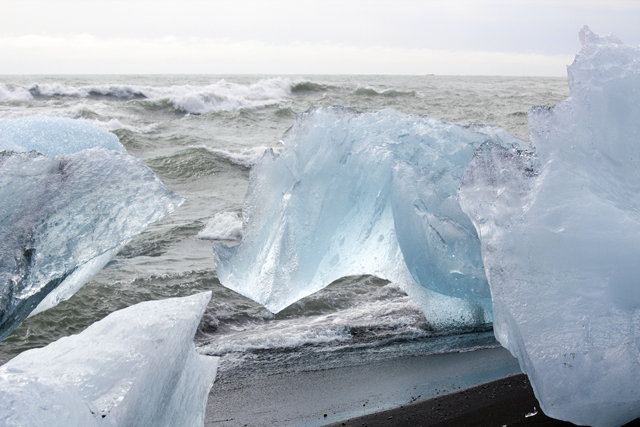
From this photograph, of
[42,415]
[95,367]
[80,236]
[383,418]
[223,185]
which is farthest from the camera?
[223,185]

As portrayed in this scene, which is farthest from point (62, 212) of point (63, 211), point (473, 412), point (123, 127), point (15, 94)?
point (15, 94)

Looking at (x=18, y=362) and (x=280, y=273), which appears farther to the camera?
(x=280, y=273)

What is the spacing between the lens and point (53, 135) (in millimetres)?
3516

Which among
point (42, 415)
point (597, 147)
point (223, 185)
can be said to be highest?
point (597, 147)

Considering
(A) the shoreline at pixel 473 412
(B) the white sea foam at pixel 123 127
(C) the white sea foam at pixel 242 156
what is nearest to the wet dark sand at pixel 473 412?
(A) the shoreline at pixel 473 412

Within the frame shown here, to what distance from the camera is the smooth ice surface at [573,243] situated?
180cm

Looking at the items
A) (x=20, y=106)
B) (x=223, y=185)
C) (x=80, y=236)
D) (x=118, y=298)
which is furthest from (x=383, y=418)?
(x=20, y=106)

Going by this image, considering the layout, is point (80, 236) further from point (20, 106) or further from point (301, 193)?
point (20, 106)

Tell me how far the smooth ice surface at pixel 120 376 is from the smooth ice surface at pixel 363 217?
84 centimetres

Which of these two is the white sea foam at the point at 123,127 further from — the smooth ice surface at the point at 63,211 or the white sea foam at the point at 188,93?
the smooth ice surface at the point at 63,211

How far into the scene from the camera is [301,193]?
116 inches

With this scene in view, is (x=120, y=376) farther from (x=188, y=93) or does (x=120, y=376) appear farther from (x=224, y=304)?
(x=188, y=93)

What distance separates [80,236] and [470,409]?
1.91m

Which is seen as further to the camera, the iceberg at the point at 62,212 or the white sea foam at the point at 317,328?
the white sea foam at the point at 317,328
